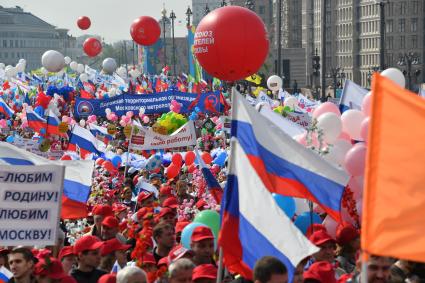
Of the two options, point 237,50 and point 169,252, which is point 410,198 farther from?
point 237,50

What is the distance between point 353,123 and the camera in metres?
10.7

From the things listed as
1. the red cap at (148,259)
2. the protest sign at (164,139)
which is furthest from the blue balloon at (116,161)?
the red cap at (148,259)

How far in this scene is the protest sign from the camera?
56.7 ft

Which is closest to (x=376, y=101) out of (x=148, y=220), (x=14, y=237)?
(x=14, y=237)

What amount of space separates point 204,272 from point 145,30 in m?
28.6

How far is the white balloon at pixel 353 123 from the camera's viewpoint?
10656 millimetres

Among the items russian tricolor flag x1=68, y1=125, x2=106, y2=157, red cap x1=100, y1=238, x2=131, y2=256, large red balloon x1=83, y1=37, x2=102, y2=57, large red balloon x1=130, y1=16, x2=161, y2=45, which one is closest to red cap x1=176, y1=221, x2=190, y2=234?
red cap x1=100, y1=238, x2=131, y2=256

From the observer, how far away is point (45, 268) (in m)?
7.97

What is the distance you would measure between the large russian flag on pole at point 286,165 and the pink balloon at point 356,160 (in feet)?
5.94

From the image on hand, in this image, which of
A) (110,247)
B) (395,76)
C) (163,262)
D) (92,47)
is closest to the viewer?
(163,262)

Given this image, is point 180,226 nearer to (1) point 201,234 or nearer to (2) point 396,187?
(1) point 201,234

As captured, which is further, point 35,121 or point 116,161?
point 35,121

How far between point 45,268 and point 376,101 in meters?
2.86

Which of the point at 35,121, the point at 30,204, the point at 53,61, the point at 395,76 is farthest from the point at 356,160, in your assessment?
the point at 53,61
